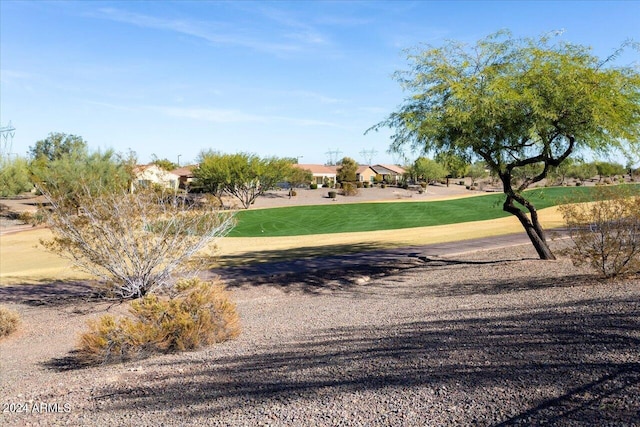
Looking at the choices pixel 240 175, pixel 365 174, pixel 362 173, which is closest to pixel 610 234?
pixel 240 175

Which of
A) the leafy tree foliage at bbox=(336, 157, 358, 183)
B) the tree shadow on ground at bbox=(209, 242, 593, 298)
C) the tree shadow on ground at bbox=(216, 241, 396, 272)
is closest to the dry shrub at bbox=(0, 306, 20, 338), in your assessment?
the tree shadow on ground at bbox=(209, 242, 593, 298)

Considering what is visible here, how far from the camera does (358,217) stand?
47844 mm

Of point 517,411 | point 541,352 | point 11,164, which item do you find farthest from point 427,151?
point 11,164

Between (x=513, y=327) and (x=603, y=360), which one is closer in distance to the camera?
(x=603, y=360)

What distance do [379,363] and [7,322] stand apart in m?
9.65

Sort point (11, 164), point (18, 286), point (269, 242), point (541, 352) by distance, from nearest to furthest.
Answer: point (541, 352) < point (18, 286) < point (269, 242) < point (11, 164)

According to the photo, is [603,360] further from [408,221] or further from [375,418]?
[408,221]

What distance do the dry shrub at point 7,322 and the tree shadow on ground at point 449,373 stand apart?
6.19 meters

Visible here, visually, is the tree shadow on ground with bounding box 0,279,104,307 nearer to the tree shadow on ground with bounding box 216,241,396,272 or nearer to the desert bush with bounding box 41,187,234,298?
the desert bush with bounding box 41,187,234,298

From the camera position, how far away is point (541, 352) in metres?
6.58

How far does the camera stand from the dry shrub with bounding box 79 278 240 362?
8648mm

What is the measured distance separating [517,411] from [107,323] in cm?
659

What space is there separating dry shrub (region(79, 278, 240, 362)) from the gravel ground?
1.25 feet

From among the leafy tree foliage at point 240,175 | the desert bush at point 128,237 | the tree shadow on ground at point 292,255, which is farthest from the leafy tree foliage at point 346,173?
the desert bush at point 128,237
